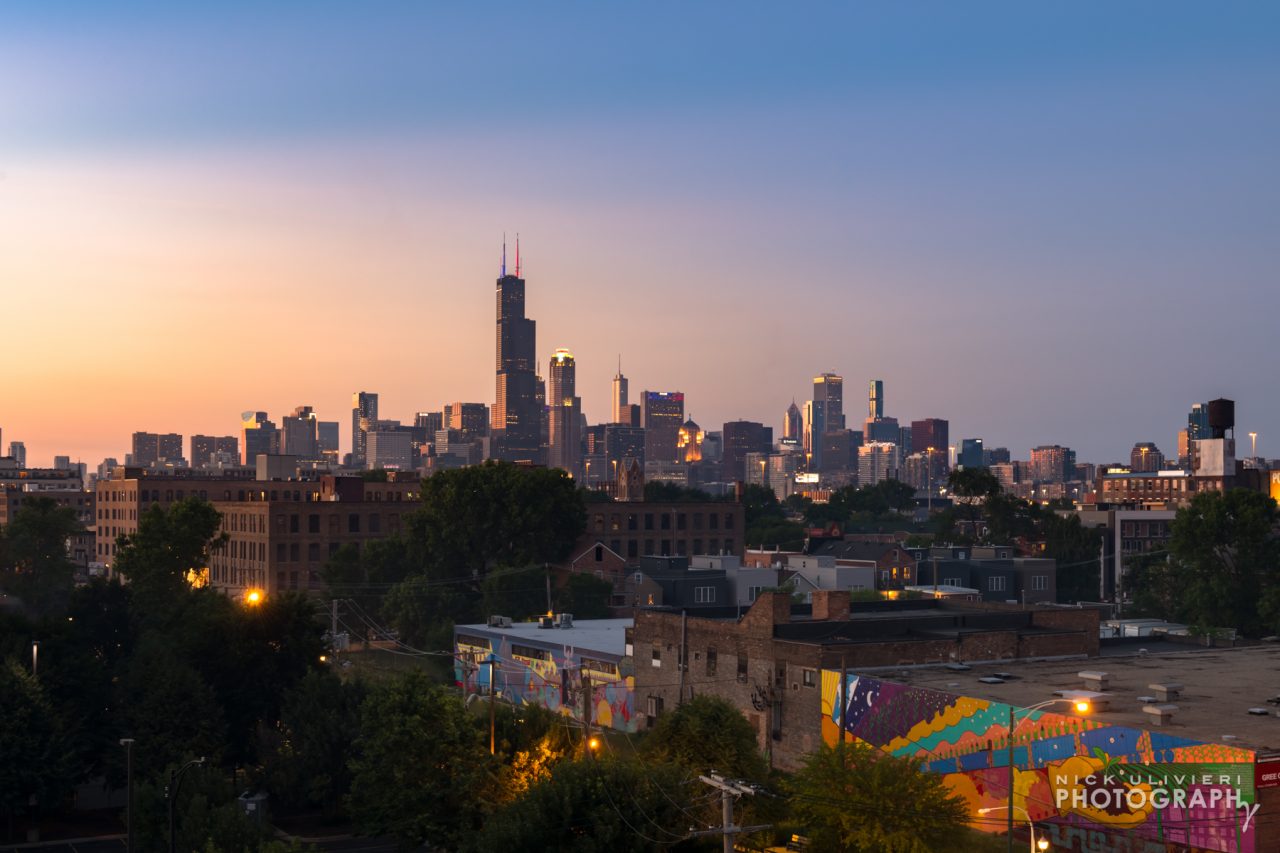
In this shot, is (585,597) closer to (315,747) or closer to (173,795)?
(315,747)

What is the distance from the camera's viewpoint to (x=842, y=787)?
1690 inches

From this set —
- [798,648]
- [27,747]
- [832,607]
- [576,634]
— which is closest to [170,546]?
[576,634]

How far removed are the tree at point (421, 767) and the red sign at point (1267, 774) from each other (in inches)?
990

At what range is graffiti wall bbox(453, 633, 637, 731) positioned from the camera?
75688 millimetres

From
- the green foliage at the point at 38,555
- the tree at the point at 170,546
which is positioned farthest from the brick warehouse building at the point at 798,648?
the green foliage at the point at 38,555

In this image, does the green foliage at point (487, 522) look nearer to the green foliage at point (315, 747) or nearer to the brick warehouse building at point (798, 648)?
the brick warehouse building at point (798, 648)

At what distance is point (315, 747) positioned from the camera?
6109 cm

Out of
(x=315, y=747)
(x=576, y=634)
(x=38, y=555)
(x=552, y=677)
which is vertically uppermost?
(x=38, y=555)

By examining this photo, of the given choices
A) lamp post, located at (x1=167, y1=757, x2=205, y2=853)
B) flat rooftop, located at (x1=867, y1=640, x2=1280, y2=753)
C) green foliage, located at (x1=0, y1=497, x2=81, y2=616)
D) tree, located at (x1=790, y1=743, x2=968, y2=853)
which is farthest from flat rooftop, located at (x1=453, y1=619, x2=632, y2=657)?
green foliage, located at (x1=0, y1=497, x2=81, y2=616)

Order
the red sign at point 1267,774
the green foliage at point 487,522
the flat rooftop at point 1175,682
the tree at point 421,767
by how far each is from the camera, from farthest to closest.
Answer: the green foliage at point 487,522
the tree at point 421,767
the flat rooftop at point 1175,682
the red sign at point 1267,774

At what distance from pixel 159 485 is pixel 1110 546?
126514mm

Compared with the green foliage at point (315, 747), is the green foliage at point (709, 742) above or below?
above

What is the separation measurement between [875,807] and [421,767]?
1729cm

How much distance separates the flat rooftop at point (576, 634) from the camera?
8275 centimetres
